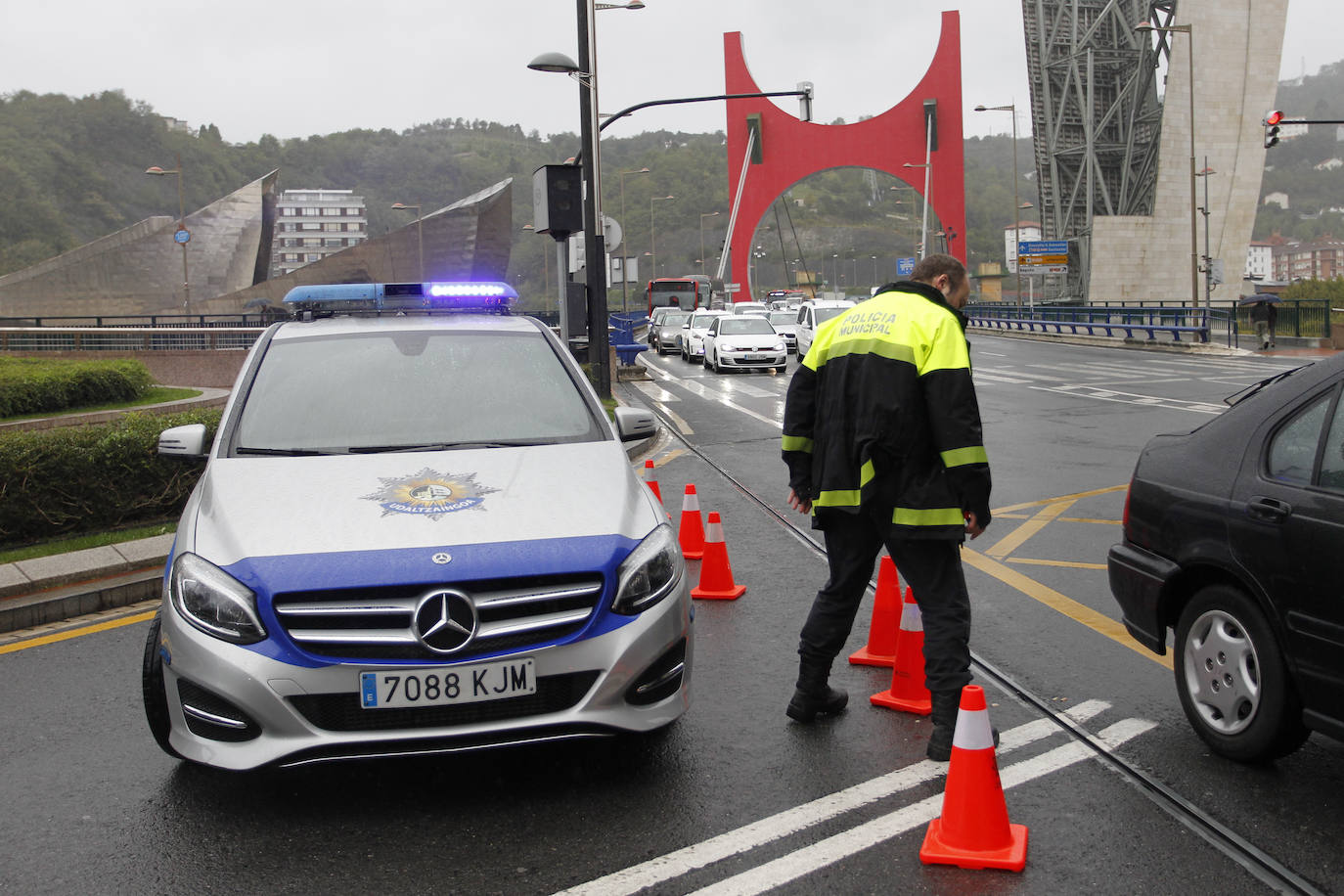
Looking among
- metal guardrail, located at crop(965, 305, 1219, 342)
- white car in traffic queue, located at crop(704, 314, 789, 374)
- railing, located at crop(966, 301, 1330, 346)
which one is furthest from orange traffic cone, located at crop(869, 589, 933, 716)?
metal guardrail, located at crop(965, 305, 1219, 342)

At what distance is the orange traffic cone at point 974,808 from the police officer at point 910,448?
0.73 meters

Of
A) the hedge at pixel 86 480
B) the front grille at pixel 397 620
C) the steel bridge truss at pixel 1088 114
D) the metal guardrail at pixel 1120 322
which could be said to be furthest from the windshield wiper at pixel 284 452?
the steel bridge truss at pixel 1088 114

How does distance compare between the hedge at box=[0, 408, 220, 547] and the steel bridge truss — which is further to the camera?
the steel bridge truss

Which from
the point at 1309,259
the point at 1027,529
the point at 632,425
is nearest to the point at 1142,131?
the point at 1027,529

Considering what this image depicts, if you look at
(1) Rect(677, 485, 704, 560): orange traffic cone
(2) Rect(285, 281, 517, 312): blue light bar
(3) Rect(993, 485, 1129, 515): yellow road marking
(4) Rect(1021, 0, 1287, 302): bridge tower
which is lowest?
(3) Rect(993, 485, 1129, 515): yellow road marking

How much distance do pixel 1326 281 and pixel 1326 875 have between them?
45.5 m

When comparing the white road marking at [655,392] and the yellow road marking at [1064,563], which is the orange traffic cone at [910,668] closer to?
the yellow road marking at [1064,563]

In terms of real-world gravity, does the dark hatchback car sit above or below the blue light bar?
below

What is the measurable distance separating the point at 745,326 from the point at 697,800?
94.8 feet

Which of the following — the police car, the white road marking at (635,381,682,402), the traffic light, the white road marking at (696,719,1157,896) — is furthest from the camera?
the traffic light

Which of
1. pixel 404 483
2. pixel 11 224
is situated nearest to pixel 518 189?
pixel 11 224

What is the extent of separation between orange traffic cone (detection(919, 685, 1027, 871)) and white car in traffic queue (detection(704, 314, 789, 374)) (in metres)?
27.7

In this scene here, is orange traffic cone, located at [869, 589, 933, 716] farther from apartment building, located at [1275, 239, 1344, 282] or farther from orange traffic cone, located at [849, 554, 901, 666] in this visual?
apartment building, located at [1275, 239, 1344, 282]

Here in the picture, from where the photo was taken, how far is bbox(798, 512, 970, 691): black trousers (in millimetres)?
4320
